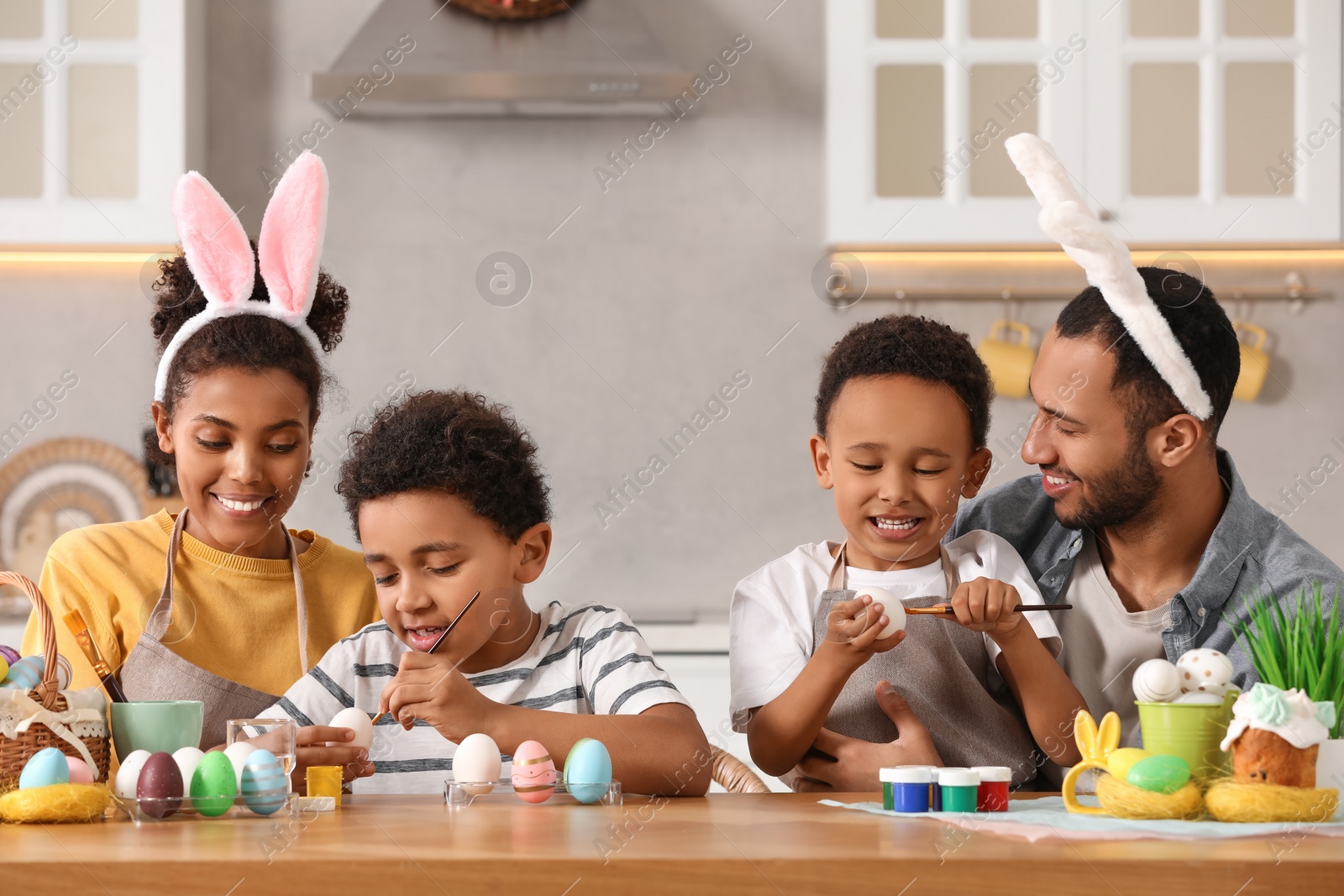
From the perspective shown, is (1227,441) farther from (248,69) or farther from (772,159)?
(248,69)

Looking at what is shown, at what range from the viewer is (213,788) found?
852 mm

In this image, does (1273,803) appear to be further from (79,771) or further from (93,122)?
(93,122)

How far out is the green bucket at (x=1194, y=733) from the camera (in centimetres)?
86

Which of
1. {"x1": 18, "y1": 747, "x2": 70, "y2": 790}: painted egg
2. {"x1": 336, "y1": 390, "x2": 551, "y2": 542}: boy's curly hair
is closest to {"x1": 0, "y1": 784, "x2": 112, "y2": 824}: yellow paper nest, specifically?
{"x1": 18, "y1": 747, "x2": 70, "y2": 790}: painted egg

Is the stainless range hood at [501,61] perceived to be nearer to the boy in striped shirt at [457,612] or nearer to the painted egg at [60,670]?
the boy in striped shirt at [457,612]

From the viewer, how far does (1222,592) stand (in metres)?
1.31

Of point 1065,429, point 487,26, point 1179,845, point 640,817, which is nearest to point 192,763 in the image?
point 640,817

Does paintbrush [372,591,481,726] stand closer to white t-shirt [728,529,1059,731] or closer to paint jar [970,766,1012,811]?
white t-shirt [728,529,1059,731]

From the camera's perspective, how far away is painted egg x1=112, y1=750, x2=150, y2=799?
2.80ft

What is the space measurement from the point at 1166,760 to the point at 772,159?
2388 mm

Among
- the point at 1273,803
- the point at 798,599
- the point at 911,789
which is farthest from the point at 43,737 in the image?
the point at 1273,803

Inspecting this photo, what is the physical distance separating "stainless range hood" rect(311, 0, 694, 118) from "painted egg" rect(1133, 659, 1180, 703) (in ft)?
6.65

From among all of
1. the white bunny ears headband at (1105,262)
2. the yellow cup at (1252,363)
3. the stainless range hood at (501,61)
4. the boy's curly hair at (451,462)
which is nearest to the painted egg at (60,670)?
the boy's curly hair at (451,462)

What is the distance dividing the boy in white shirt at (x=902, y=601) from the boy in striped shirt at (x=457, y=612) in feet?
0.48
